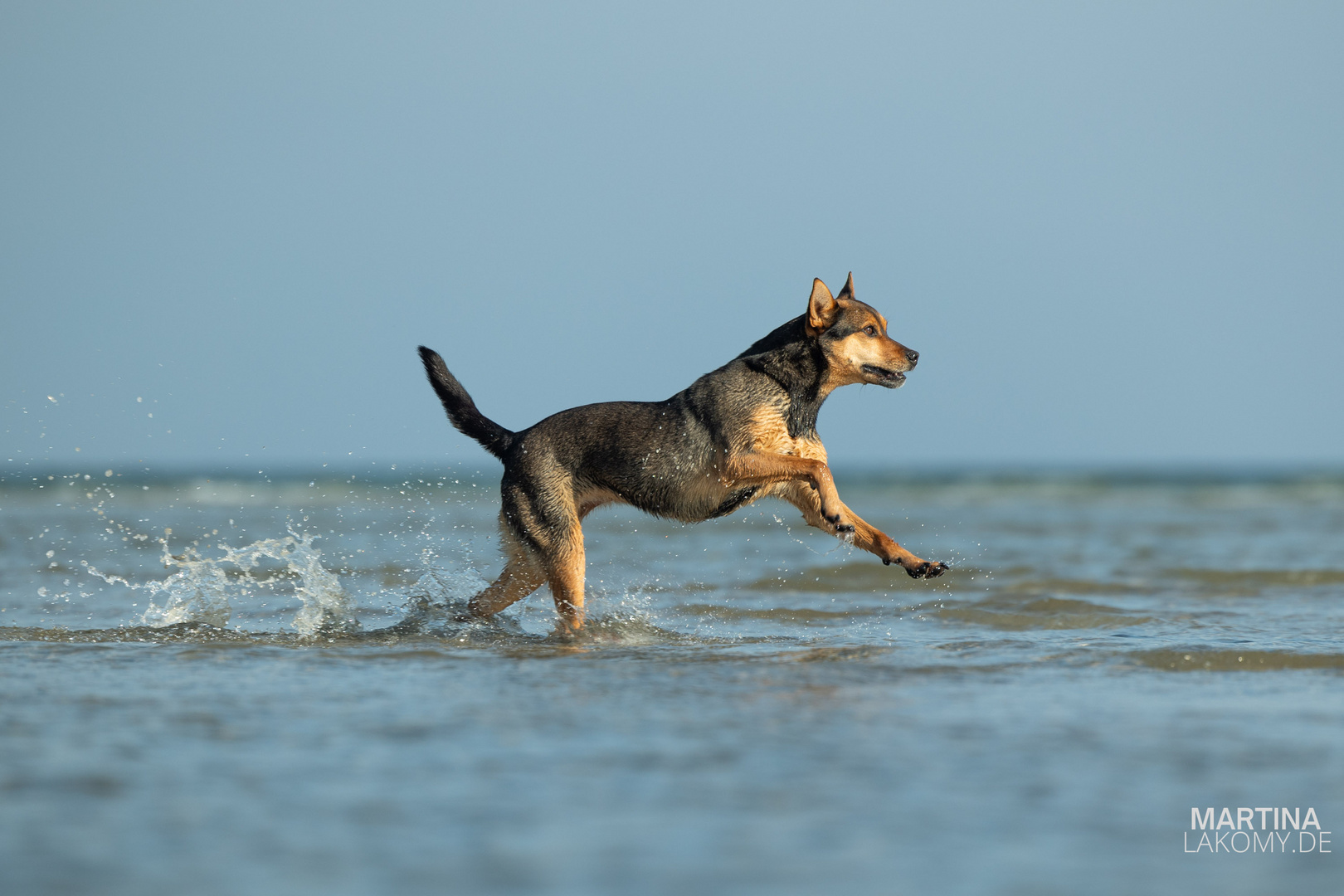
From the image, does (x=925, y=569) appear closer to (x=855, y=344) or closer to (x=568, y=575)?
(x=855, y=344)

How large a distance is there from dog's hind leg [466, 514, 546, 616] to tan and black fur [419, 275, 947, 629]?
15 millimetres

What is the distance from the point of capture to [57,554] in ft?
38.8

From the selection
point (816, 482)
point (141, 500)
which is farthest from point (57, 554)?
point (141, 500)

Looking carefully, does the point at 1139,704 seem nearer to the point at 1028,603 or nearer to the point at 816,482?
the point at 816,482

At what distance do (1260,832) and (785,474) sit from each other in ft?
12.7

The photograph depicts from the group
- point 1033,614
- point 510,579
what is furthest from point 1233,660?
point 510,579

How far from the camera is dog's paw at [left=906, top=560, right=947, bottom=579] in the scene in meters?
6.48

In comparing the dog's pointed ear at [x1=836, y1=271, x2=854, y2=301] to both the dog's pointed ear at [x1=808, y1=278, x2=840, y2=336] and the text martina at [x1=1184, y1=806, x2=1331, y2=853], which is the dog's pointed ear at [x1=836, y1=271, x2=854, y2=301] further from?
the text martina at [x1=1184, y1=806, x2=1331, y2=853]

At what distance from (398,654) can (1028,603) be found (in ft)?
15.6

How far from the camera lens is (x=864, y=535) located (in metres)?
6.86

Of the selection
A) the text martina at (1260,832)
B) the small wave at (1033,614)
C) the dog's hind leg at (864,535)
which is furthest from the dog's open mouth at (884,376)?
the text martina at (1260,832)

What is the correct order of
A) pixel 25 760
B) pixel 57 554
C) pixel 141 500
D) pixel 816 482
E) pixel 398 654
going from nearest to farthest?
pixel 25 760 < pixel 398 654 < pixel 816 482 < pixel 57 554 < pixel 141 500

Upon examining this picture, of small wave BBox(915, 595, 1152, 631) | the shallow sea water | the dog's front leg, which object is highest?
Answer: the dog's front leg

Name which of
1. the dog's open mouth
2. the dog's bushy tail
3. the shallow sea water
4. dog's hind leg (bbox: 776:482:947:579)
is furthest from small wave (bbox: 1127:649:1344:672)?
the dog's bushy tail
